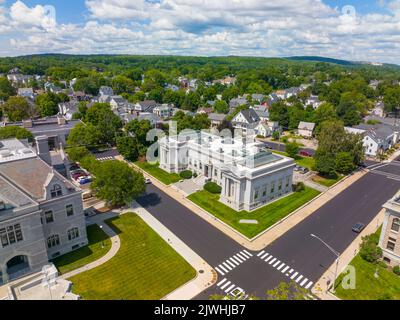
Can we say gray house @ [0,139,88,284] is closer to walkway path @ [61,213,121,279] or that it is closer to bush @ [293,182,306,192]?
walkway path @ [61,213,121,279]

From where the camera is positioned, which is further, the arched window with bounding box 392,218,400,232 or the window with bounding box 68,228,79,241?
the window with bounding box 68,228,79,241

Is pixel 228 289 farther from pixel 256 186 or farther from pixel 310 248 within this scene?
pixel 256 186

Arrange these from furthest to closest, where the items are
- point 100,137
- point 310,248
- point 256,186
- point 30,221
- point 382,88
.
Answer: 1. point 382,88
2. point 100,137
3. point 256,186
4. point 310,248
5. point 30,221

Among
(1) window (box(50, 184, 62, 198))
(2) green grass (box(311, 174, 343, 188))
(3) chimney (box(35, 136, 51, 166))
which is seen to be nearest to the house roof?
(2) green grass (box(311, 174, 343, 188))

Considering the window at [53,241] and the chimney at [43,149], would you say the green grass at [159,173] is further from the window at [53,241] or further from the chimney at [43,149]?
the window at [53,241]

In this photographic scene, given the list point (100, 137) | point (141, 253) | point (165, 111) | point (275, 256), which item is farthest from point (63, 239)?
point (165, 111)

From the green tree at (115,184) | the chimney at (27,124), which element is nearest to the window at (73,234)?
the green tree at (115,184)
